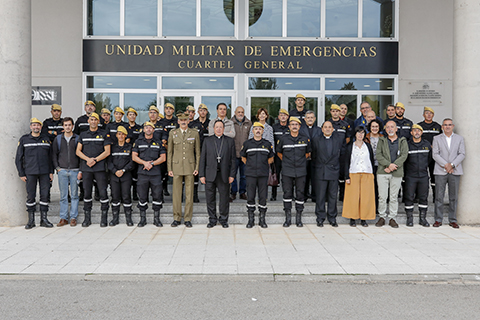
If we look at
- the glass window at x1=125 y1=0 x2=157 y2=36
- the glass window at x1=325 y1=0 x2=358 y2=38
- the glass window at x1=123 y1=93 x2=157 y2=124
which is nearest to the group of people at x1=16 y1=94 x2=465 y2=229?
the glass window at x1=123 y1=93 x2=157 y2=124

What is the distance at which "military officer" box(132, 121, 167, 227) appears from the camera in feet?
27.1

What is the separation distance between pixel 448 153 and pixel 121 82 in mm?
9223

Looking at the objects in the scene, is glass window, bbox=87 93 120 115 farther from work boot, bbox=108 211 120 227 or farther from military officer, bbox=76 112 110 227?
work boot, bbox=108 211 120 227

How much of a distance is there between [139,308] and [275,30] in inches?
401

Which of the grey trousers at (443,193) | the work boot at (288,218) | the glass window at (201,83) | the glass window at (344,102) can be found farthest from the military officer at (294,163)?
the glass window at (201,83)

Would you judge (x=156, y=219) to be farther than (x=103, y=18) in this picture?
No

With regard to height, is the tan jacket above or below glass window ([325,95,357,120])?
below

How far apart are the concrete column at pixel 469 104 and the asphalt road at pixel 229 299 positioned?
4093 millimetres

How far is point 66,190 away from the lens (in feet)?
27.8

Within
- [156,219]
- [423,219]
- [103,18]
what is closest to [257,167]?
[156,219]

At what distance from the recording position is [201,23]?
12.5 metres

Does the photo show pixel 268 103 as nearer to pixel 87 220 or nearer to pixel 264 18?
pixel 264 18

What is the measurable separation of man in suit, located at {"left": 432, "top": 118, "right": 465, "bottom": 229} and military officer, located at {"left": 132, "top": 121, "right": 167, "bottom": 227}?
5700 mm

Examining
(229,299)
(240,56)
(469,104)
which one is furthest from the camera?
(240,56)
